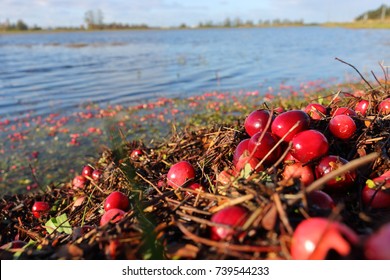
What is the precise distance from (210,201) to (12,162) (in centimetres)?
737

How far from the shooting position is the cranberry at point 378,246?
2.96ft

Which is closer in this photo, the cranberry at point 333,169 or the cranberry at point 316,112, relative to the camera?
the cranberry at point 333,169

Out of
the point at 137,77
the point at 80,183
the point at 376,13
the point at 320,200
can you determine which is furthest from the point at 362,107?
the point at 376,13

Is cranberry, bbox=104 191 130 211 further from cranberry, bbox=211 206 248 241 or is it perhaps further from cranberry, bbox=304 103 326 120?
cranberry, bbox=304 103 326 120

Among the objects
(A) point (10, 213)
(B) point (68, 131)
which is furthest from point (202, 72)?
(A) point (10, 213)

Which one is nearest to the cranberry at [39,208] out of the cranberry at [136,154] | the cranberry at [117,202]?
the cranberry at [136,154]

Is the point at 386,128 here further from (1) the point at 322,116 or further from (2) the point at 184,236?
(2) the point at 184,236

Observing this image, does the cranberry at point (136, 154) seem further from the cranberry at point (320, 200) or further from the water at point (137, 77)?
the water at point (137, 77)

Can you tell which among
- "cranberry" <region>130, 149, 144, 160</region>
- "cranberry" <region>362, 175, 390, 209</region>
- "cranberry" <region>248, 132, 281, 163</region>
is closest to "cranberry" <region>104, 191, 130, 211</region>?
"cranberry" <region>248, 132, 281, 163</region>

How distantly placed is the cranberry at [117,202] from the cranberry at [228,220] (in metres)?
0.83

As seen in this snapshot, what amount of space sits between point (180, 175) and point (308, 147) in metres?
0.71

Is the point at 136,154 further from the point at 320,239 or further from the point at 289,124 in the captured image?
the point at 320,239

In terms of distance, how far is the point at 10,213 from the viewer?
279 centimetres

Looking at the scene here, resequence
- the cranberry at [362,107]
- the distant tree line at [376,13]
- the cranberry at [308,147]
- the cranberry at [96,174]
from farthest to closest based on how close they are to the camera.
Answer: the distant tree line at [376,13]
the cranberry at [96,174]
the cranberry at [362,107]
the cranberry at [308,147]
